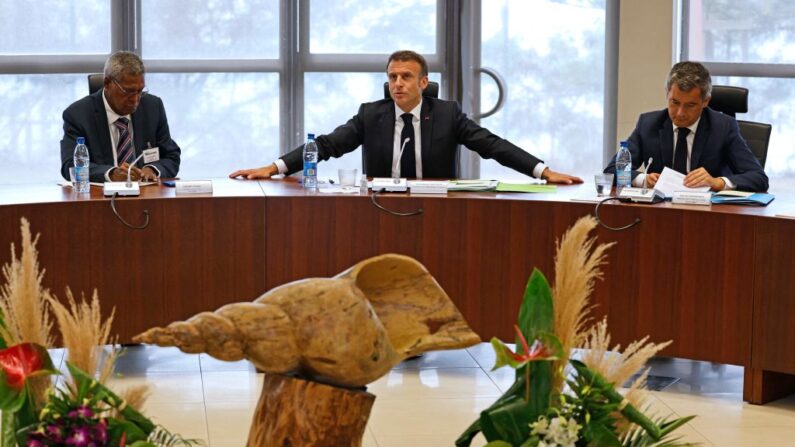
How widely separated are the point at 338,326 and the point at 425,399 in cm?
231

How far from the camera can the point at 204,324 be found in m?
1.91

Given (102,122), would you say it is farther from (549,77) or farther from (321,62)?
(549,77)

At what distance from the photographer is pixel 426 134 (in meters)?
5.33

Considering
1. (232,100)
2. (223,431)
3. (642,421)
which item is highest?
(232,100)

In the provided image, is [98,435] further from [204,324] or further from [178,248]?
[178,248]

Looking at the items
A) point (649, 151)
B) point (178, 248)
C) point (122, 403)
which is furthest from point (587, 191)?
point (122, 403)

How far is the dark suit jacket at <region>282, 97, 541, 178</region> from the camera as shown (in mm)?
5324

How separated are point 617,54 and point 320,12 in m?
1.79

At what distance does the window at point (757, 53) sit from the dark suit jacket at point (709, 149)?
211cm

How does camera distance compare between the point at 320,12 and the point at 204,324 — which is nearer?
the point at 204,324

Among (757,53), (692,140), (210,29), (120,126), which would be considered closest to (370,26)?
(210,29)

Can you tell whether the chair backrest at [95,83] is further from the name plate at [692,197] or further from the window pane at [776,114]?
the window pane at [776,114]

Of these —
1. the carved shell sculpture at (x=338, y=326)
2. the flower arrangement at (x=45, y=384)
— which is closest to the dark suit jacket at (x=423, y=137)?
the carved shell sculpture at (x=338, y=326)

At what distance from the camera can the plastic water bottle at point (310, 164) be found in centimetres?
483
